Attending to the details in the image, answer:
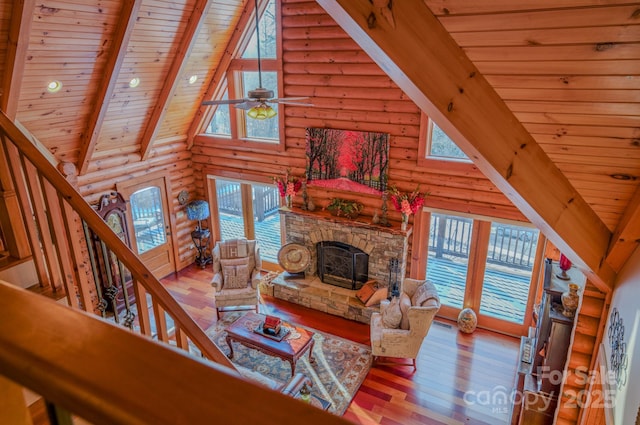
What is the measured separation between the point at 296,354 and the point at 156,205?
4.08 meters

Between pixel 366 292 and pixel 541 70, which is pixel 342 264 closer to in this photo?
pixel 366 292

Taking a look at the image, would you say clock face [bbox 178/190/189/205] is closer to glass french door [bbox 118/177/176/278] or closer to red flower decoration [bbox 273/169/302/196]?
glass french door [bbox 118/177/176/278]

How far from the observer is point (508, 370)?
17.3 ft

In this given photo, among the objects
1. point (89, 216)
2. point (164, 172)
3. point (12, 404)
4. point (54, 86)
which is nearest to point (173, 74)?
point (54, 86)

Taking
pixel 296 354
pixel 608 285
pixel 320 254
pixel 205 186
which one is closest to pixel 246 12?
pixel 205 186

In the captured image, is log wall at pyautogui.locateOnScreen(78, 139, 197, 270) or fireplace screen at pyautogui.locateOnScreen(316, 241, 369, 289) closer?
log wall at pyautogui.locateOnScreen(78, 139, 197, 270)

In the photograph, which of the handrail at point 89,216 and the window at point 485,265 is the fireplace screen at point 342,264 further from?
the handrail at point 89,216

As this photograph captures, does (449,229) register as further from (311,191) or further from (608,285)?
(608,285)

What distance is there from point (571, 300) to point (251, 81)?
5.60 m

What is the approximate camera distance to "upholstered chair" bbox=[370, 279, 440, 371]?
5055 mm

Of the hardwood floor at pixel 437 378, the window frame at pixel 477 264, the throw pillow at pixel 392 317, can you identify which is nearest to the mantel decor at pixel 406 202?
the window frame at pixel 477 264

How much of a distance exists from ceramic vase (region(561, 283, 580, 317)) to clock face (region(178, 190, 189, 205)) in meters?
6.41

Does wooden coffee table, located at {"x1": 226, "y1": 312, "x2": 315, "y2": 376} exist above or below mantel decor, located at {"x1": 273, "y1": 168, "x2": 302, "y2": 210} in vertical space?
below

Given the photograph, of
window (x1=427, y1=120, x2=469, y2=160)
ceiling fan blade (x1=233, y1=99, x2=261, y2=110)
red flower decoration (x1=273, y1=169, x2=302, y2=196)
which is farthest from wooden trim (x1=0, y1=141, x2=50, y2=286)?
window (x1=427, y1=120, x2=469, y2=160)
